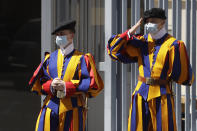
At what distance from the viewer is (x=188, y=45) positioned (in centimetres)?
522

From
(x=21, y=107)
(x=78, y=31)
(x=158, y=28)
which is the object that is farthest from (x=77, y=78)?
(x=21, y=107)

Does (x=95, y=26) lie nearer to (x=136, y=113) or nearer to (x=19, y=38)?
(x=19, y=38)

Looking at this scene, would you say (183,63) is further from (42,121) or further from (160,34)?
(42,121)

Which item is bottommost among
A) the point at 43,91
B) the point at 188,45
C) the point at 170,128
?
the point at 170,128

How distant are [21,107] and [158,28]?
272cm

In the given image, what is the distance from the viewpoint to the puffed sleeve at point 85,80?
4.69m

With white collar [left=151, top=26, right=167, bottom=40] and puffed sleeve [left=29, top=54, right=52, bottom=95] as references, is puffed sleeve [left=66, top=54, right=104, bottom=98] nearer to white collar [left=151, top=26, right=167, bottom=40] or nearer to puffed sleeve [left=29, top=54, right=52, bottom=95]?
puffed sleeve [left=29, top=54, right=52, bottom=95]

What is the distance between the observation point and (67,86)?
4664 millimetres

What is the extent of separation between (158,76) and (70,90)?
0.75 m

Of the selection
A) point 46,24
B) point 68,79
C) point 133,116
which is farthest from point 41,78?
point 46,24

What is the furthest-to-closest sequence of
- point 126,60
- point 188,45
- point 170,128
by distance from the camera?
point 188,45, point 126,60, point 170,128

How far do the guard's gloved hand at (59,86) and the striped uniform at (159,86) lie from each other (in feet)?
1.98

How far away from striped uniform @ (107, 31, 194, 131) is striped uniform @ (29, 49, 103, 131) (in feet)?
1.37

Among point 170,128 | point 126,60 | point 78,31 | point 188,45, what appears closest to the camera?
point 170,128
